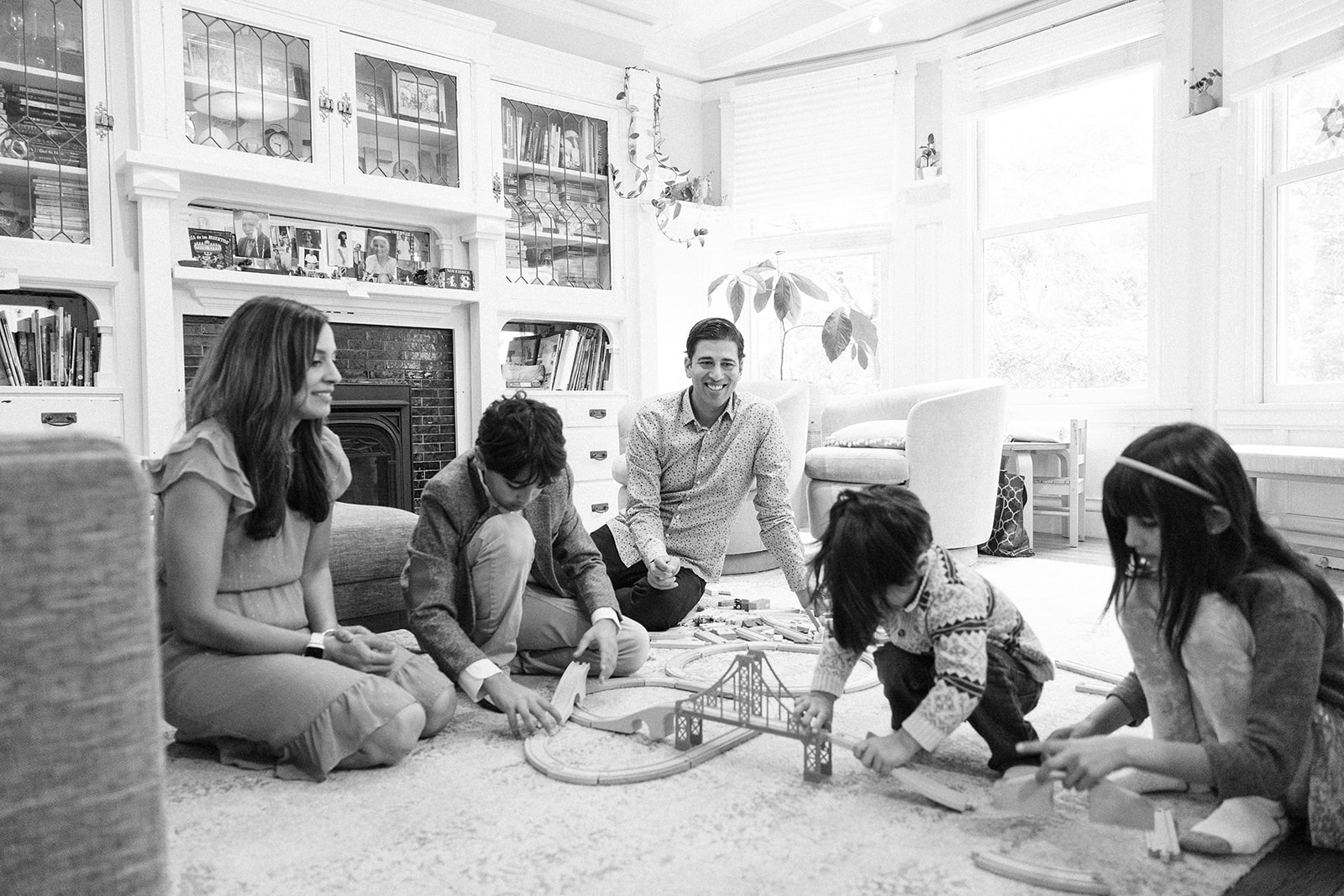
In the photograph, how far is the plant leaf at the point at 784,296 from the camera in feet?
17.4

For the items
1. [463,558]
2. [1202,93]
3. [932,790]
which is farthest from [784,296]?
[932,790]

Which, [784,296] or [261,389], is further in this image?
[784,296]

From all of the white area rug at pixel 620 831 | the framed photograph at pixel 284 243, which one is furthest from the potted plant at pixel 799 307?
the white area rug at pixel 620 831

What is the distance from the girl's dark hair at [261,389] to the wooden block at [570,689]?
0.67 meters

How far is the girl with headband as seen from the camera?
1.17m

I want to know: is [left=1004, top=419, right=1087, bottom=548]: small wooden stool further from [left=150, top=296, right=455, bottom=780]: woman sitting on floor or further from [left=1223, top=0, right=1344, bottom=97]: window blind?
[left=150, top=296, right=455, bottom=780]: woman sitting on floor

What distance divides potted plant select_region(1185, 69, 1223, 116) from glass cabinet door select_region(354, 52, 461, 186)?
11.5ft

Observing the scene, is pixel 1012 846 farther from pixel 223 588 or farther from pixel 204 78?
pixel 204 78

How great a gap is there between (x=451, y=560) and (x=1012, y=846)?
3.88 feet

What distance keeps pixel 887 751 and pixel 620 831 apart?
1.38 ft

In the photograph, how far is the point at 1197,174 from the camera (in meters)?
4.33

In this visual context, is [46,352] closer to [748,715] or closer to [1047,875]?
[748,715]

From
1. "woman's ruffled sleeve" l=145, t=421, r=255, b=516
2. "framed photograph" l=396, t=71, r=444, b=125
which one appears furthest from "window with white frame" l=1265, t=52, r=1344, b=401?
"woman's ruffled sleeve" l=145, t=421, r=255, b=516

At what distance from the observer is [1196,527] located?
1249mm
